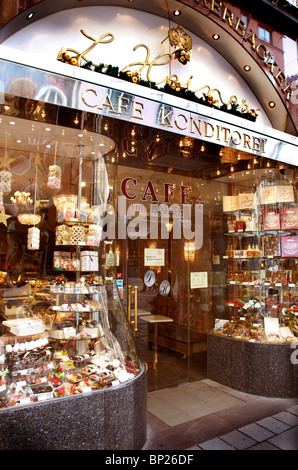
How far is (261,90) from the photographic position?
19.6 feet

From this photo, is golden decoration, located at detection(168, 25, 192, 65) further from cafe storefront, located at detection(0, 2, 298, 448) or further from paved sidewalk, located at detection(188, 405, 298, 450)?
paved sidewalk, located at detection(188, 405, 298, 450)

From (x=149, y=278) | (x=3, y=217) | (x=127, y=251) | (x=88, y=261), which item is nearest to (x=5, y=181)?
(x=3, y=217)

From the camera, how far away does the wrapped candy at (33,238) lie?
14.2ft

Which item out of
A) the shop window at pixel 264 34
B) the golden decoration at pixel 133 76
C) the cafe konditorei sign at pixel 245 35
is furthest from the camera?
the shop window at pixel 264 34

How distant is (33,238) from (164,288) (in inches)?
106

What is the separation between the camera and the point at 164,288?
6113 mm

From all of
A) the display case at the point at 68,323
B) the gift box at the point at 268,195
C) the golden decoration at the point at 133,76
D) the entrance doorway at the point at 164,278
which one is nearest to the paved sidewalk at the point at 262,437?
the display case at the point at 68,323

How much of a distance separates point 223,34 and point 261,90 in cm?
126

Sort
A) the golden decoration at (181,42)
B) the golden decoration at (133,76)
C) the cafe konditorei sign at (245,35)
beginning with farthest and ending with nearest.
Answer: the cafe konditorei sign at (245,35) → the golden decoration at (181,42) → the golden decoration at (133,76)

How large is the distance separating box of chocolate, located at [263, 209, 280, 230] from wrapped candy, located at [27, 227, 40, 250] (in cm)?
399

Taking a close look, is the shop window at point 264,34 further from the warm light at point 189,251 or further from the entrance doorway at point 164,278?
the warm light at point 189,251

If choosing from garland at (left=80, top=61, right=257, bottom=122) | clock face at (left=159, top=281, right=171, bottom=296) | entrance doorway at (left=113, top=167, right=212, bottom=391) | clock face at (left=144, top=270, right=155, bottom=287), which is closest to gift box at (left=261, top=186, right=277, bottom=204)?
entrance doorway at (left=113, top=167, right=212, bottom=391)

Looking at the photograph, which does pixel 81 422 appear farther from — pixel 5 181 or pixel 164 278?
pixel 164 278
